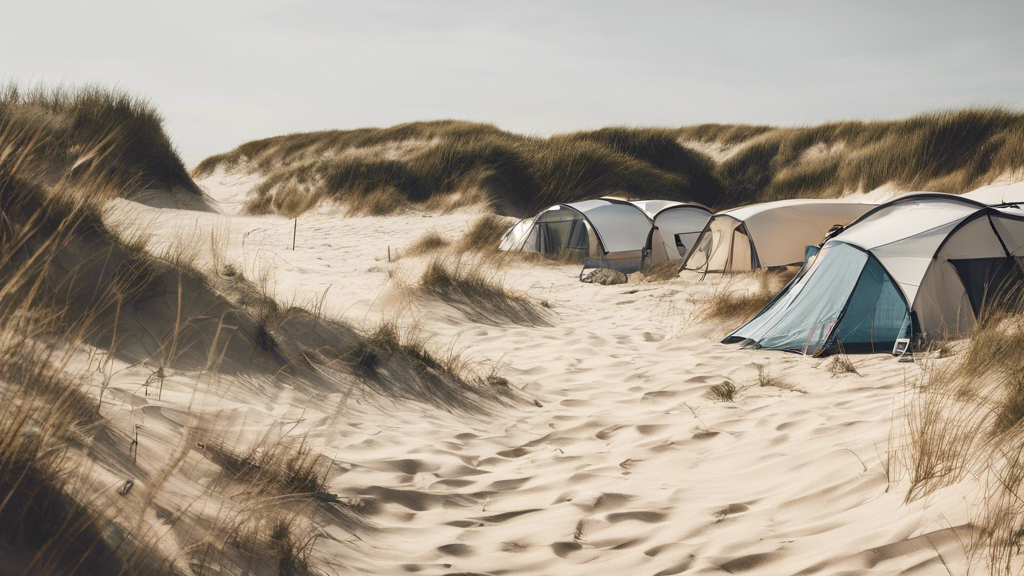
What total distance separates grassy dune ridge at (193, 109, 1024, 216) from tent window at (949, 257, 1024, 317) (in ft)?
41.5

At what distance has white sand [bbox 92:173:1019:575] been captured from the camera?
8.57 feet

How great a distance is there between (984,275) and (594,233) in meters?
8.31

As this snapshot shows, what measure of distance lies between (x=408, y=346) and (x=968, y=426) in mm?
3642

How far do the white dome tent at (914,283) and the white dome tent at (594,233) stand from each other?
7007 mm

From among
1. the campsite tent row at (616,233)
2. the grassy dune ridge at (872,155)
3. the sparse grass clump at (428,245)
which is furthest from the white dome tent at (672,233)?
the grassy dune ridge at (872,155)

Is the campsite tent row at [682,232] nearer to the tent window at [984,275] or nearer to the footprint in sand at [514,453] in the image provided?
the tent window at [984,275]

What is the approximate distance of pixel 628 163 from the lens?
23453 mm

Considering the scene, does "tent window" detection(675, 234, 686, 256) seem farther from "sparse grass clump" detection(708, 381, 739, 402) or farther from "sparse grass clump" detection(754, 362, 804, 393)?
"sparse grass clump" detection(708, 381, 739, 402)

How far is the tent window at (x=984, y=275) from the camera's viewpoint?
6691 mm

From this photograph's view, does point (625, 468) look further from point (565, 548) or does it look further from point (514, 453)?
point (565, 548)

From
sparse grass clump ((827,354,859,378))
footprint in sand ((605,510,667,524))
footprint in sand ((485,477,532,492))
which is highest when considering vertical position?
sparse grass clump ((827,354,859,378))

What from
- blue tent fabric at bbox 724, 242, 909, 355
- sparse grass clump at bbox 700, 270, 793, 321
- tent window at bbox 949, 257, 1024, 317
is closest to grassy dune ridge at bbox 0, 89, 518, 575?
blue tent fabric at bbox 724, 242, 909, 355

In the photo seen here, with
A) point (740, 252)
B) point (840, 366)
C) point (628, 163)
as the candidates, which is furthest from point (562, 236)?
point (840, 366)

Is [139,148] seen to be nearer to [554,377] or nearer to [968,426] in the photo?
[554,377]
